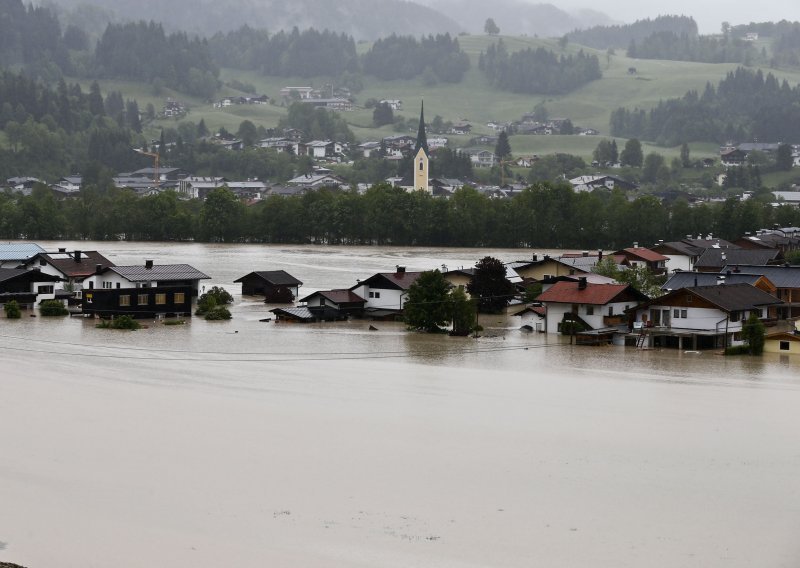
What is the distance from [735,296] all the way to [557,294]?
2442mm

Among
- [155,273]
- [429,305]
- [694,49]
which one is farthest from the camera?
[694,49]

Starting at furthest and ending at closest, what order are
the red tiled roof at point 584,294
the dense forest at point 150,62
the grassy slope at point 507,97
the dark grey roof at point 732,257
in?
the dense forest at point 150,62 → the grassy slope at point 507,97 → the dark grey roof at point 732,257 → the red tiled roof at point 584,294

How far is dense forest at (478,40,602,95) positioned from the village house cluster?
320 feet

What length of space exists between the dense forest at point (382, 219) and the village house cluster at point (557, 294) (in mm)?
13293

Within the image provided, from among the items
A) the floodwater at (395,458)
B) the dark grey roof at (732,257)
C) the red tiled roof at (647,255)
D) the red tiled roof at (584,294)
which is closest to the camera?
the floodwater at (395,458)

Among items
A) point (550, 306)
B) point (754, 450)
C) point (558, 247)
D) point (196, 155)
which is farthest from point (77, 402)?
point (196, 155)

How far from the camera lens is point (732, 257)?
2592 cm

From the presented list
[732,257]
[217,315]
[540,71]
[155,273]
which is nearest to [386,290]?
[217,315]

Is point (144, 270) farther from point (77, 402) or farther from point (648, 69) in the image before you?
point (648, 69)

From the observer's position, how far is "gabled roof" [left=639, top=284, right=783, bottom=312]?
56.4 feet

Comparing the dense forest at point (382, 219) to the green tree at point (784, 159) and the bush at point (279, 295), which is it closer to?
the bush at point (279, 295)

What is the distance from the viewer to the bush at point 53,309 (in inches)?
816

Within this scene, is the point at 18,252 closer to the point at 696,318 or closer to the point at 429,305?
the point at 429,305

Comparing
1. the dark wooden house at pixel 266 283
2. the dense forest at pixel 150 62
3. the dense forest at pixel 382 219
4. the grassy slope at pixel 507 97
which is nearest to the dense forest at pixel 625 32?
the grassy slope at pixel 507 97
